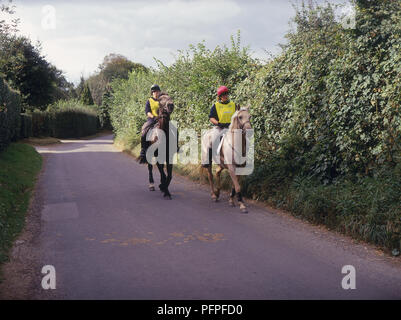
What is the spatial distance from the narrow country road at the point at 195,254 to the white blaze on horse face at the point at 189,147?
5604 millimetres

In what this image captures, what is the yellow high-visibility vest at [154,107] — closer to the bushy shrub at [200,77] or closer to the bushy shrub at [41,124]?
the bushy shrub at [200,77]

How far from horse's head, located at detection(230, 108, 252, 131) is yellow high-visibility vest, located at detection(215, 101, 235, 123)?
104cm

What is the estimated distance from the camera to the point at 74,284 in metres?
4.79

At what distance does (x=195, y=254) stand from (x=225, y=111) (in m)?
4.83

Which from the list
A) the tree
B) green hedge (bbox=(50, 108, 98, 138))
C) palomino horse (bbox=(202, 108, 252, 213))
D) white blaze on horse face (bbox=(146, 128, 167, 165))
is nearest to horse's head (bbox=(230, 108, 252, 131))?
palomino horse (bbox=(202, 108, 252, 213))

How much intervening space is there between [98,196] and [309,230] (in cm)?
560

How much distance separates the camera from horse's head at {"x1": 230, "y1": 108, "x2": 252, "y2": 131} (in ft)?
28.3

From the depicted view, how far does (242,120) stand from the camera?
8.73 meters

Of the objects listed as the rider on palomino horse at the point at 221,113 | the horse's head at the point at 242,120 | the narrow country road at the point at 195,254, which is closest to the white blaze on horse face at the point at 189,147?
the rider on palomino horse at the point at 221,113

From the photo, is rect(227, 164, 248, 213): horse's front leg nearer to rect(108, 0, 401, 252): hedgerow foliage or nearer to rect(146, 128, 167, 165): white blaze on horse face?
rect(108, 0, 401, 252): hedgerow foliage

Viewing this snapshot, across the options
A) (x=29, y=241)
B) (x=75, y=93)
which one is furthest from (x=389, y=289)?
(x=75, y=93)

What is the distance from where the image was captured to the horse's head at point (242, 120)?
8.63 m

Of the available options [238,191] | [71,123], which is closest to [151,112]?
[238,191]
